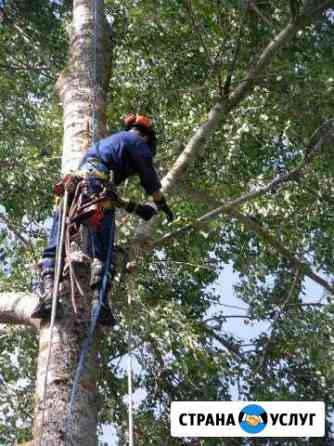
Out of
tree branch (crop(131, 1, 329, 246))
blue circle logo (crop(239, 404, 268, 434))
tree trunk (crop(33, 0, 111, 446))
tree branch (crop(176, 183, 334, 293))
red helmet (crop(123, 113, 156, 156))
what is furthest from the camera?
tree branch (crop(176, 183, 334, 293))

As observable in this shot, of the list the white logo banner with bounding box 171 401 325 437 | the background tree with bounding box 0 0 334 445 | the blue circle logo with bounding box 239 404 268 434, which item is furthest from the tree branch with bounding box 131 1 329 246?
the blue circle logo with bounding box 239 404 268 434

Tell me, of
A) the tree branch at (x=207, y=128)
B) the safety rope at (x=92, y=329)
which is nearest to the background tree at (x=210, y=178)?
the tree branch at (x=207, y=128)

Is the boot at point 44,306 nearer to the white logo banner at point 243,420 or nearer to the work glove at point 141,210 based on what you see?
the work glove at point 141,210

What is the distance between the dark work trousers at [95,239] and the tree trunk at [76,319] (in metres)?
0.13

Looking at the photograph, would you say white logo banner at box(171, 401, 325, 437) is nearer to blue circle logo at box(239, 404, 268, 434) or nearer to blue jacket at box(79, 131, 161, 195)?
blue circle logo at box(239, 404, 268, 434)

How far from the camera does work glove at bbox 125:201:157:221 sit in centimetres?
395

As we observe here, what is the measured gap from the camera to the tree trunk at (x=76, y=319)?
3.02m

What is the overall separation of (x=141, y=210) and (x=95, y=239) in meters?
0.32

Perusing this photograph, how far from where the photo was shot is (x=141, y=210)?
3.97m

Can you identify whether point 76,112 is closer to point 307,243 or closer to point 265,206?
point 265,206

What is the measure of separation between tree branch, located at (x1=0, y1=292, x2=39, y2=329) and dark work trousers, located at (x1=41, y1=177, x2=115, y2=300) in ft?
0.62

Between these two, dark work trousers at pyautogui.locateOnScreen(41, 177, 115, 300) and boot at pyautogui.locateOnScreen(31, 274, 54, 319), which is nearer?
boot at pyautogui.locateOnScreen(31, 274, 54, 319)

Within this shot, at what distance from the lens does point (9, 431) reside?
4016mm

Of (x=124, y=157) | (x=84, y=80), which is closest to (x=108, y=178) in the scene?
(x=124, y=157)
